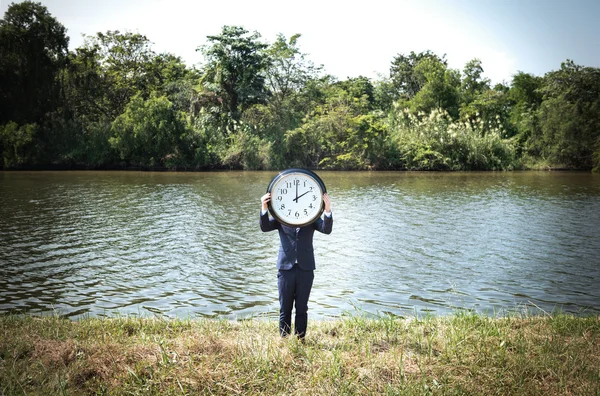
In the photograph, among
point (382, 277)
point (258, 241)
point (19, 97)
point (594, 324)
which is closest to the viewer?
point (594, 324)

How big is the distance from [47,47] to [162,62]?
12571 mm

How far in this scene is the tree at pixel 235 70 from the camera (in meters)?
45.3

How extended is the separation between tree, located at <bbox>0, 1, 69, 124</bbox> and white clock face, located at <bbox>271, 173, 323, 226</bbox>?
141 feet

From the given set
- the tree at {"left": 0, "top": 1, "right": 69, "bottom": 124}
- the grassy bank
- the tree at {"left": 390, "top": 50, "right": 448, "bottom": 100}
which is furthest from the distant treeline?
the grassy bank

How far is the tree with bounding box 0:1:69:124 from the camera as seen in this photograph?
132 feet

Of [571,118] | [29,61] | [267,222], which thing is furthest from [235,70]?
[267,222]

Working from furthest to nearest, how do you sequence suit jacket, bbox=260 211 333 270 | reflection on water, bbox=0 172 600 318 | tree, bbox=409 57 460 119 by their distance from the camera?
tree, bbox=409 57 460 119
reflection on water, bbox=0 172 600 318
suit jacket, bbox=260 211 333 270

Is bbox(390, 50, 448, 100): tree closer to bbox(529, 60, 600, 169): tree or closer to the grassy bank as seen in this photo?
bbox(529, 60, 600, 169): tree

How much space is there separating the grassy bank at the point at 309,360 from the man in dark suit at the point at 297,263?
340mm

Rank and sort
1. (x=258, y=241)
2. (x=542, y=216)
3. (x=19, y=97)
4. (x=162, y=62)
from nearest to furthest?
1. (x=258, y=241)
2. (x=542, y=216)
3. (x=19, y=97)
4. (x=162, y=62)

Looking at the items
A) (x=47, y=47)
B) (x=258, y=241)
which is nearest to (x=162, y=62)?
(x=47, y=47)

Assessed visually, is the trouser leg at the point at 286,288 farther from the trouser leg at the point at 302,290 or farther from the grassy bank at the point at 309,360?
the grassy bank at the point at 309,360

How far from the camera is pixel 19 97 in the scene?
41469 millimetres

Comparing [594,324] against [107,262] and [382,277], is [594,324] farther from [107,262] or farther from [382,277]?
[107,262]
